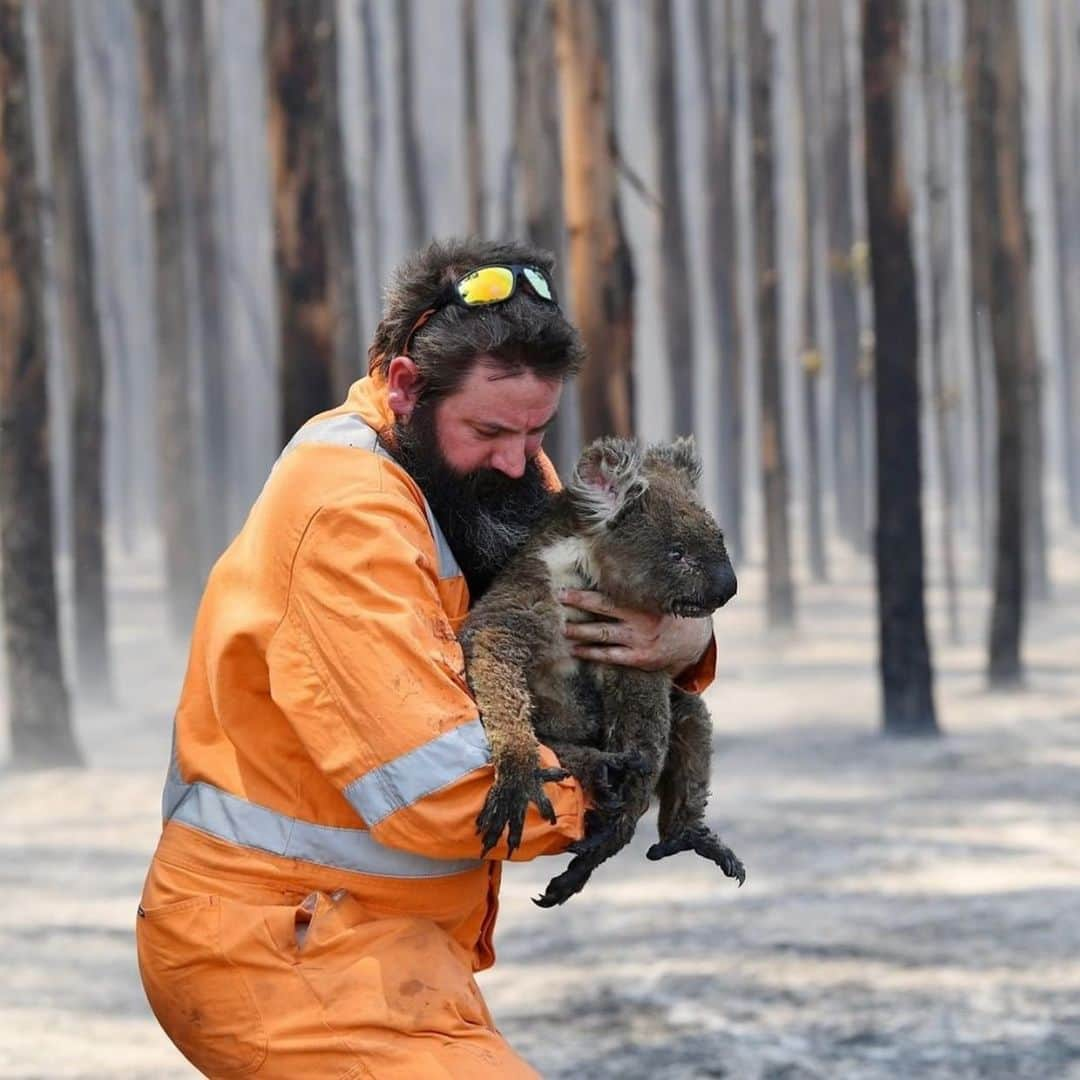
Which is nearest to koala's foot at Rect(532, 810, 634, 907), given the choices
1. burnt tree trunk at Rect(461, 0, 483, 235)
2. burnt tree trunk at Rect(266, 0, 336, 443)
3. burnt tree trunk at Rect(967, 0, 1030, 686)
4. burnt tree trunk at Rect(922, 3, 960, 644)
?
burnt tree trunk at Rect(266, 0, 336, 443)

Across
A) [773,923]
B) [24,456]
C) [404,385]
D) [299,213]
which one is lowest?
[773,923]

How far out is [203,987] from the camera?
276 cm

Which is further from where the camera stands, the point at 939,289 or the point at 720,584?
the point at 939,289

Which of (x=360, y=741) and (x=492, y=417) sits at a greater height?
(x=492, y=417)

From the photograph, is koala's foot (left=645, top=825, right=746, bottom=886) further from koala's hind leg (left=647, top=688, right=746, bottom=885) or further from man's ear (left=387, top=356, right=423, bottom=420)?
man's ear (left=387, top=356, right=423, bottom=420)

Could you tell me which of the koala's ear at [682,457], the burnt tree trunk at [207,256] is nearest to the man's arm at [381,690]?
the koala's ear at [682,457]

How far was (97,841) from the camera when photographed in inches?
396

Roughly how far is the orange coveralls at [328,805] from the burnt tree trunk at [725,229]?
20.8 meters

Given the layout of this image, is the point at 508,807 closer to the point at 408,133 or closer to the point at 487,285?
the point at 487,285

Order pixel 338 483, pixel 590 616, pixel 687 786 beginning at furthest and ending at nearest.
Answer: pixel 687 786
pixel 590 616
pixel 338 483

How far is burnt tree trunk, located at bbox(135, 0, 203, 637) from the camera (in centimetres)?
1848

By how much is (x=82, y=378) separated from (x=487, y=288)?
44.9ft

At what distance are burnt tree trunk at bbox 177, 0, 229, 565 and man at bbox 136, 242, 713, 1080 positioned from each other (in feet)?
61.1

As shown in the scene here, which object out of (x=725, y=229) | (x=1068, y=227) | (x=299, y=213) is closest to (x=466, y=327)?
(x=299, y=213)
